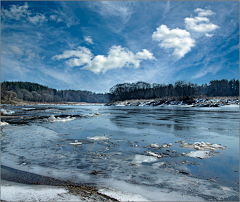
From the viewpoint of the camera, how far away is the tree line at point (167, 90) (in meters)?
95.3

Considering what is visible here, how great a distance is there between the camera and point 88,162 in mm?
5371

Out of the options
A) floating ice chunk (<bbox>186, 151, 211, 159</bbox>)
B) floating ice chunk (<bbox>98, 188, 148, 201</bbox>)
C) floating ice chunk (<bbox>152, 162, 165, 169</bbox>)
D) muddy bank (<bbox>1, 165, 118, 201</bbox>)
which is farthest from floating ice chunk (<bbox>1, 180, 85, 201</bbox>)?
floating ice chunk (<bbox>186, 151, 211, 159</bbox>)

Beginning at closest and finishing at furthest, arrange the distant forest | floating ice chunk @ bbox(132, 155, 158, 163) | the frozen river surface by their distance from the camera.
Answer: the frozen river surface
floating ice chunk @ bbox(132, 155, 158, 163)
the distant forest

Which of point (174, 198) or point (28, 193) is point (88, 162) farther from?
point (174, 198)

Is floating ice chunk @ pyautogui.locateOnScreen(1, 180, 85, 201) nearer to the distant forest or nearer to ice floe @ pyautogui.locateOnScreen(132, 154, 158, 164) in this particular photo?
ice floe @ pyautogui.locateOnScreen(132, 154, 158, 164)

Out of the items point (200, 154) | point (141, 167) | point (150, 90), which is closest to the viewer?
point (141, 167)

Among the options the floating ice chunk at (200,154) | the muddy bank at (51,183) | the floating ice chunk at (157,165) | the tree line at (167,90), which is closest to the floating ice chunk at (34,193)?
the muddy bank at (51,183)

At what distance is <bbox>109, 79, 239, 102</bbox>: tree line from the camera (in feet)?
313

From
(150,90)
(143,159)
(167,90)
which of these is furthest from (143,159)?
(150,90)

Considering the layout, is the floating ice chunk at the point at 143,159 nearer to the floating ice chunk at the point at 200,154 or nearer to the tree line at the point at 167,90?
the floating ice chunk at the point at 200,154

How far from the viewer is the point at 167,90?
10475 centimetres

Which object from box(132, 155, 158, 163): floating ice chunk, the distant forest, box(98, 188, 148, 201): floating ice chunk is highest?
the distant forest

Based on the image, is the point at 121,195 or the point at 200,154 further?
the point at 200,154

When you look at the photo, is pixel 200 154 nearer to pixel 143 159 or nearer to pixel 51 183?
pixel 143 159
